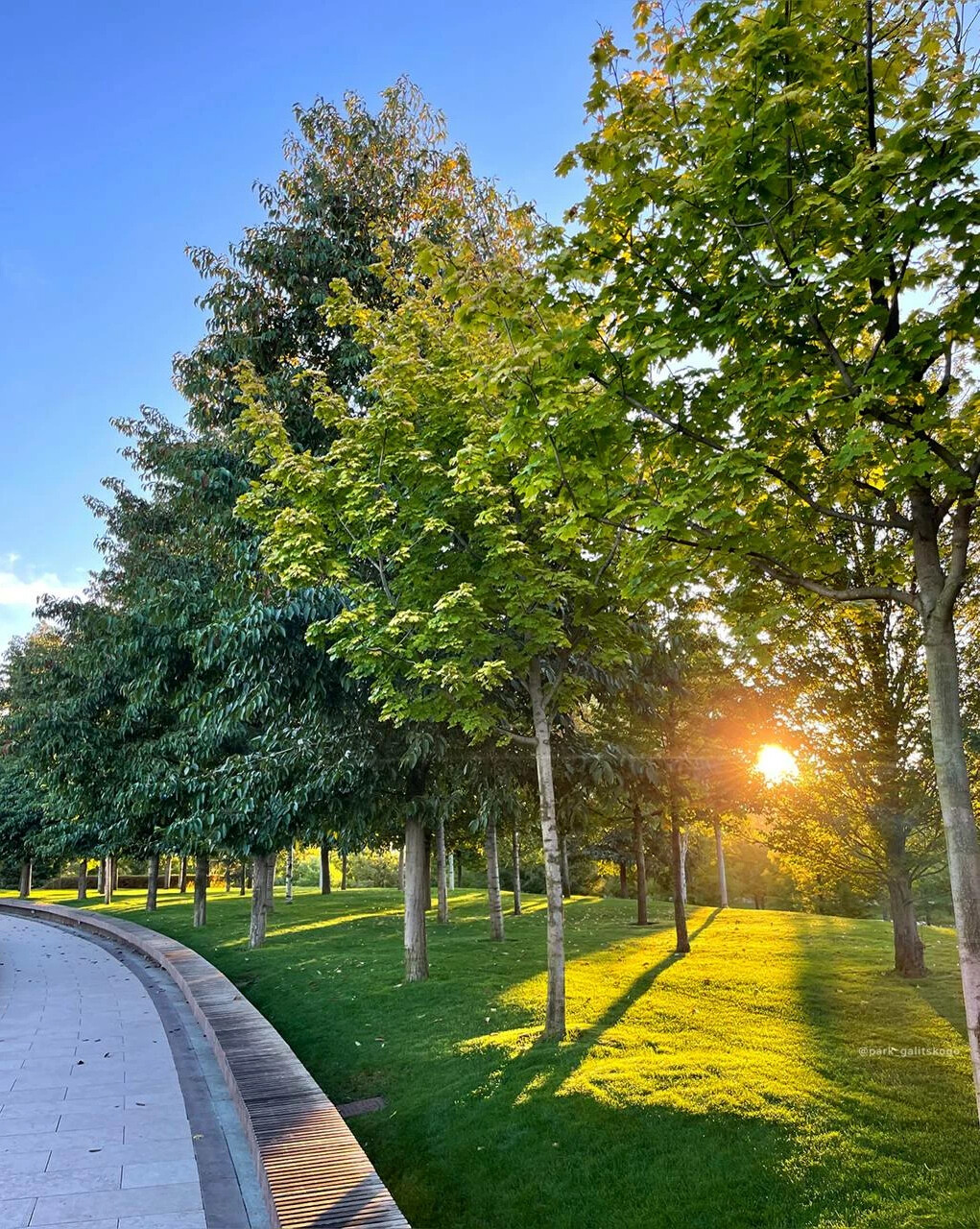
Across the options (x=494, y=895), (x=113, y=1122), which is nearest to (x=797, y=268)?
(x=113, y=1122)

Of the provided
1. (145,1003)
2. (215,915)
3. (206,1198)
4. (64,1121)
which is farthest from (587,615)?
(215,915)

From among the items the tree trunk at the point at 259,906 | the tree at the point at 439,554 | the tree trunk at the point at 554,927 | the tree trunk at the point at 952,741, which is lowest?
the tree trunk at the point at 259,906

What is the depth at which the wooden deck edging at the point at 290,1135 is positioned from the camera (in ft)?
14.9

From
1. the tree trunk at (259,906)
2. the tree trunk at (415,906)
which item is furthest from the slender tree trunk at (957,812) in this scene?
the tree trunk at (259,906)

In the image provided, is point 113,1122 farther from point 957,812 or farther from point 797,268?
point 797,268

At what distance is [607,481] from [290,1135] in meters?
5.27

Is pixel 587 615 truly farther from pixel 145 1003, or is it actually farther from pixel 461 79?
pixel 145 1003

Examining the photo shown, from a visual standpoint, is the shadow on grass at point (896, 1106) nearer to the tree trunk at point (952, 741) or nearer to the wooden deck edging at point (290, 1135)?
the tree trunk at point (952, 741)

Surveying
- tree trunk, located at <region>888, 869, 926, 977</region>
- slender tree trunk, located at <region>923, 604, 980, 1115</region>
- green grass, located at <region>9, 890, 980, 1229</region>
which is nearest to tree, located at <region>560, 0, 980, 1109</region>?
slender tree trunk, located at <region>923, 604, 980, 1115</region>

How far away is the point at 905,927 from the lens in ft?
40.0

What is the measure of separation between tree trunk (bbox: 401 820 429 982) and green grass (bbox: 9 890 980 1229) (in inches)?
16.2

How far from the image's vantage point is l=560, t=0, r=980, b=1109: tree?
14.2 ft

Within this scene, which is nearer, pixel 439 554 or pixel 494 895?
pixel 439 554

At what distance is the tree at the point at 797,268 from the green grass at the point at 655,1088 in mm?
2156
